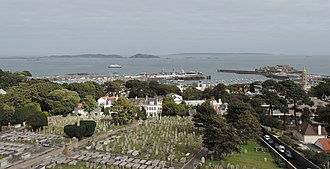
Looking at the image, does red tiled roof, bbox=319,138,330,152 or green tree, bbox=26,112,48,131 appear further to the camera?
green tree, bbox=26,112,48,131

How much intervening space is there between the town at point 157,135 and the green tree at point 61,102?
0.11m

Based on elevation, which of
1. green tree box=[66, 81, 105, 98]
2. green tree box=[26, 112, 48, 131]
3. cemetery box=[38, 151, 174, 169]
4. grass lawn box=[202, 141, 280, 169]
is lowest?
grass lawn box=[202, 141, 280, 169]

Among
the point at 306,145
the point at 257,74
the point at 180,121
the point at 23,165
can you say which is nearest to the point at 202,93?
the point at 180,121

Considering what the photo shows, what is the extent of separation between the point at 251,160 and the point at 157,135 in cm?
978

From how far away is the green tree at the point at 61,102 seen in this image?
38.5 m

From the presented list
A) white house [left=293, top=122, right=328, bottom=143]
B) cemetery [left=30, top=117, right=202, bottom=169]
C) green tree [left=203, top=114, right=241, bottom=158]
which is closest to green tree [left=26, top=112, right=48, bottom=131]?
cemetery [left=30, top=117, right=202, bottom=169]

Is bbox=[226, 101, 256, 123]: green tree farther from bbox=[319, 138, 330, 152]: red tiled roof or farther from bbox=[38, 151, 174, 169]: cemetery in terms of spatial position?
bbox=[38, 151, 174, 169]: cemetery

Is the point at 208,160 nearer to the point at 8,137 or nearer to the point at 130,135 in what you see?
the point at 130,135

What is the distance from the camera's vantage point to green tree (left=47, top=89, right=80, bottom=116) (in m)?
38.5

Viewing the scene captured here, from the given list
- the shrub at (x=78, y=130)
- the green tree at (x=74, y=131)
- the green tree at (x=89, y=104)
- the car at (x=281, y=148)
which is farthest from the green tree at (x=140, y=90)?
the car at (x=281, y=148)

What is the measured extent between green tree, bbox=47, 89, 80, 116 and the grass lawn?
22.5 metres

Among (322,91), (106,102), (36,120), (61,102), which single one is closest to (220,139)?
(36,120)

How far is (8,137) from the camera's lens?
27.5 metres

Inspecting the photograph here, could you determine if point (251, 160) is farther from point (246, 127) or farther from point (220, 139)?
point (246, 127)
